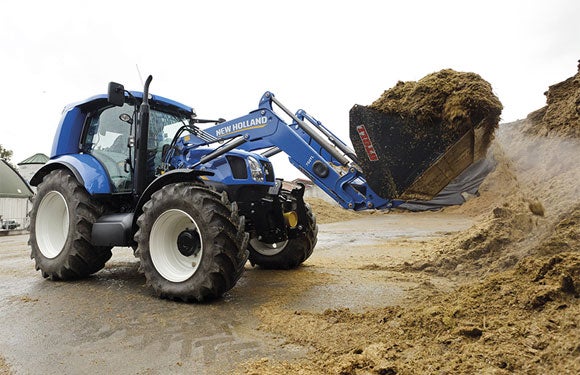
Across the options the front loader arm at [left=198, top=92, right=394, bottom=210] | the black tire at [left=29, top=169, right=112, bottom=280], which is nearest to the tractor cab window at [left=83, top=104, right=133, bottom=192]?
the black tire at [left=29, top=169, right=112, bottom=280]

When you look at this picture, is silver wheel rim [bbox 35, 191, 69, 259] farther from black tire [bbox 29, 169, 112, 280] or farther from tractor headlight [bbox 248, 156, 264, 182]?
tractor headlight [bbox 248, 156, 264, 182]

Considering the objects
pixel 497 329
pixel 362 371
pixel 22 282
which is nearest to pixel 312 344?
pixel 362 371

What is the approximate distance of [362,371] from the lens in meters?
2.33

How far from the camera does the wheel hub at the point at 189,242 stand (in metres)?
4.30

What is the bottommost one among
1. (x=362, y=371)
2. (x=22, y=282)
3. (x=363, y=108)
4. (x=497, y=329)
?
(x=22, y=282)

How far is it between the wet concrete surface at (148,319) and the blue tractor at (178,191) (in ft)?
1.05

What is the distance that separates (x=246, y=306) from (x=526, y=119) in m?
3.50

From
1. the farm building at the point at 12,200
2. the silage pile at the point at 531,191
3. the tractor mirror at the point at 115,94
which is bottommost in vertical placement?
the farm building at the point at 12,200

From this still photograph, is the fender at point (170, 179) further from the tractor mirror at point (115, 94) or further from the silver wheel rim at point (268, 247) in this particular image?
the silver wheel rim at point (268, 247)

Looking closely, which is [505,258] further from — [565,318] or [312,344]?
[312,344]

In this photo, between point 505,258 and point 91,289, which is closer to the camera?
point 505,258

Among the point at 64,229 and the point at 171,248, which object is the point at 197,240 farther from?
the point at 64,229

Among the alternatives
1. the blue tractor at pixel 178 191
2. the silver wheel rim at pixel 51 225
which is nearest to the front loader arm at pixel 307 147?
the blue tractor at pixel 178 191

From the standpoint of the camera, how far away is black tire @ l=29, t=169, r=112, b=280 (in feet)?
16.3
